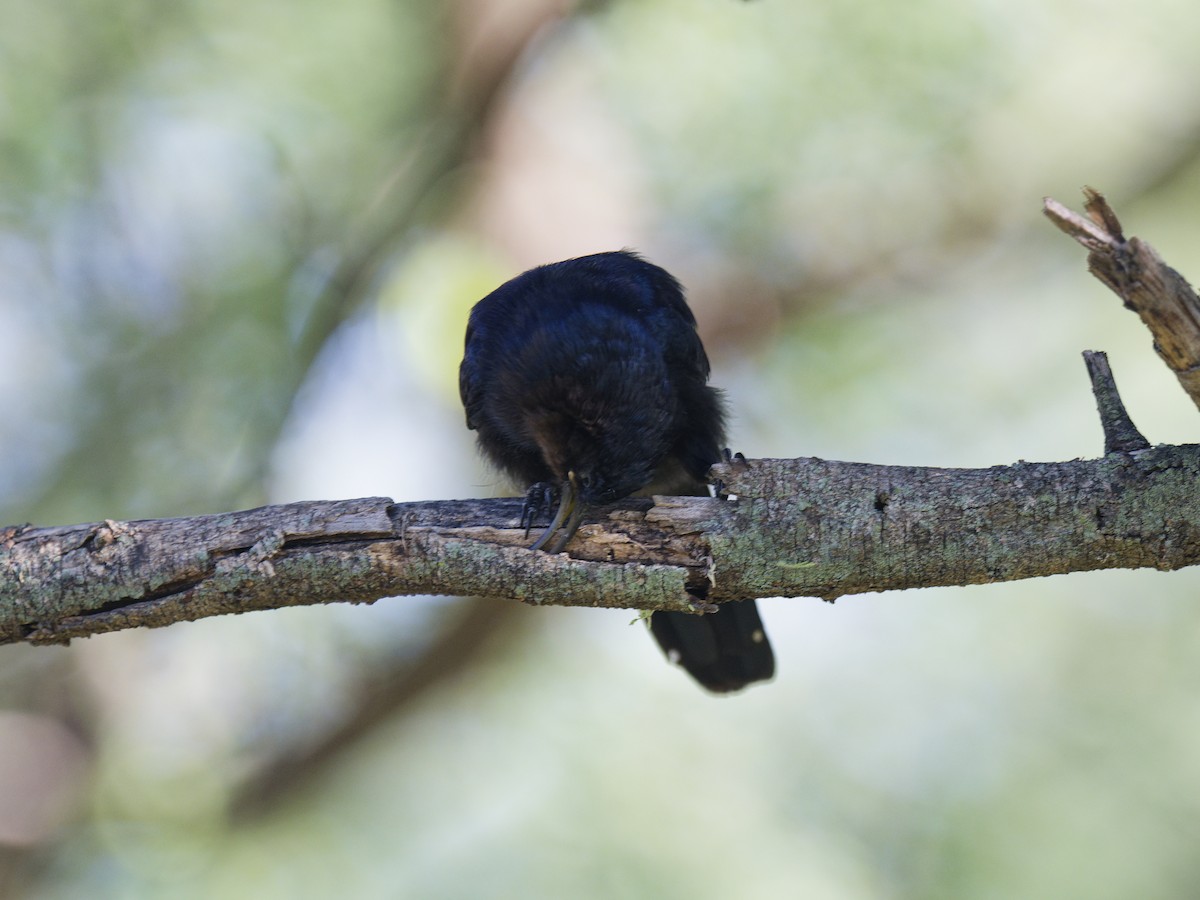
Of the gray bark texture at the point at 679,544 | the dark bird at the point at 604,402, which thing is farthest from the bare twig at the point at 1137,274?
the dark bird at the point at 604,402

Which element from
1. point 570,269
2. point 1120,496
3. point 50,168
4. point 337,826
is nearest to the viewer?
point 1120,496

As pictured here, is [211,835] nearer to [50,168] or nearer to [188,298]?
[188,298]

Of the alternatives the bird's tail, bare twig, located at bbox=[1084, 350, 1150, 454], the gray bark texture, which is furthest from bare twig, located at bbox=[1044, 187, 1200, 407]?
the bird's tail

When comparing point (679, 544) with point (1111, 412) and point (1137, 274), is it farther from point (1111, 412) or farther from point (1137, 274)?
point (1137, 274)

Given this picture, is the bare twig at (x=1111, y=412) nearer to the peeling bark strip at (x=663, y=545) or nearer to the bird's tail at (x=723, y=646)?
the peeling bark strip at (x=663, y=545)

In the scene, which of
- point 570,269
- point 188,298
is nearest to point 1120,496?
point 570,269

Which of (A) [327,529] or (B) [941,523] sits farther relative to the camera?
(A) [327,529]

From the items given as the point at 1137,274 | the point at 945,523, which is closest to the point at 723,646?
the point at 945,523

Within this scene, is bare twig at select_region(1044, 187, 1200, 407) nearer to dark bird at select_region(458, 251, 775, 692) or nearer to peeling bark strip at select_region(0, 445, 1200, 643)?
peeling bark strip at select_region(0, 445, 1200, 643)
